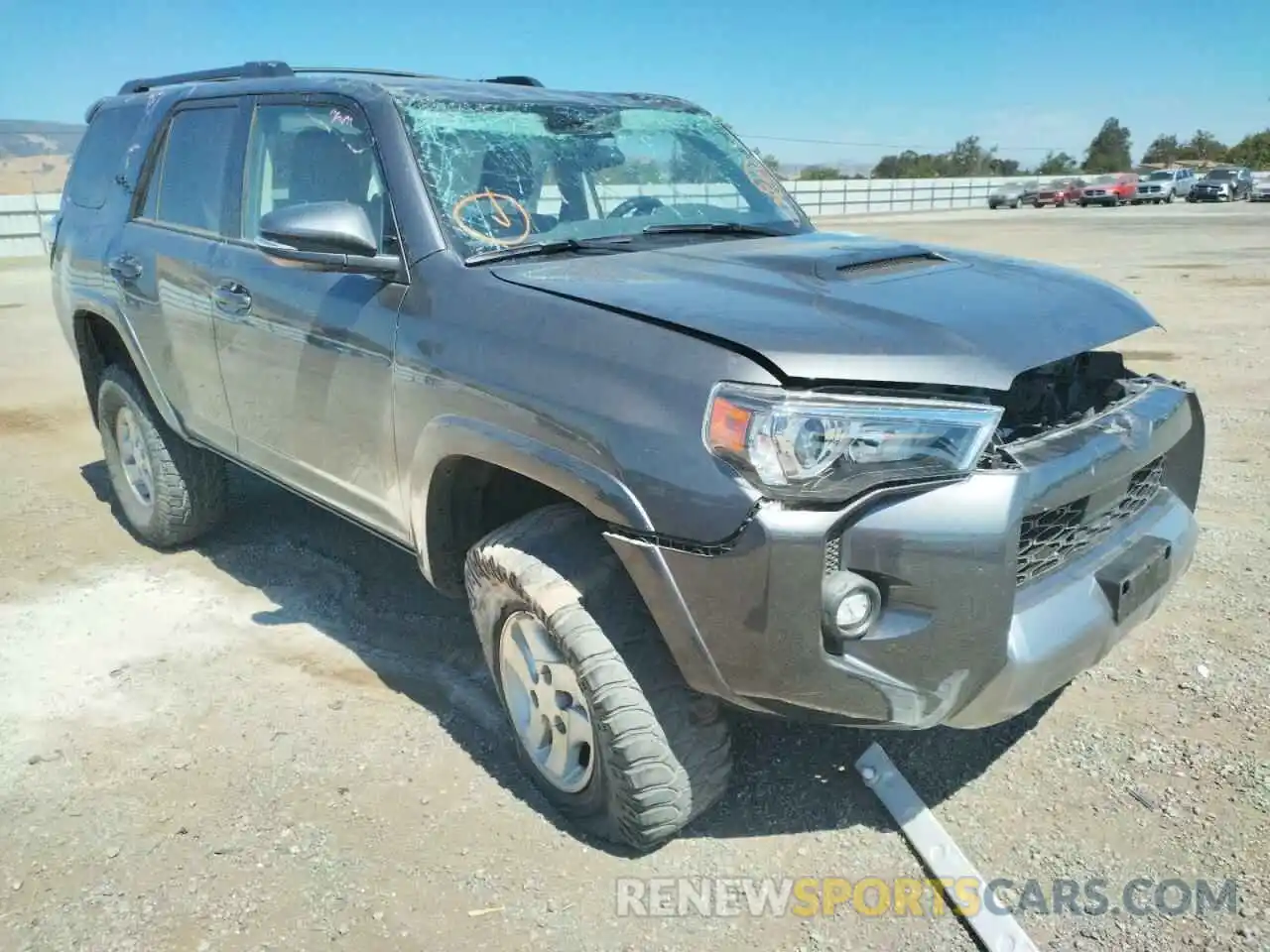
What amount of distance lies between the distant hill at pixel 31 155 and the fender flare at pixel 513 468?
20.3 metres

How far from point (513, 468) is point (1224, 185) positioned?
4926cm

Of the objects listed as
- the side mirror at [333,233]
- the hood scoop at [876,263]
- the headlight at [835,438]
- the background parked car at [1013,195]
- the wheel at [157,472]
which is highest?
the side mirror at [333,233]

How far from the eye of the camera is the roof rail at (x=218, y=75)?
12.9 ft

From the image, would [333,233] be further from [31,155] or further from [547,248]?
[31,155]

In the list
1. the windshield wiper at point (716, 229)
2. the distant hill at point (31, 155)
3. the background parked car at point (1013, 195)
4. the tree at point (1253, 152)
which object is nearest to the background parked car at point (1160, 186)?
the background parked car at point (1013, 195)

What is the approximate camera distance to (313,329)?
126 inches

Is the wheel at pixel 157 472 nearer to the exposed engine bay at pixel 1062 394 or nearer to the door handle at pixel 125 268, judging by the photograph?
the door handle at pixel 125 268

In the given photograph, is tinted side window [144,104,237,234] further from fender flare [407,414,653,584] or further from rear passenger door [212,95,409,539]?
fender flare [407,414,653,584]

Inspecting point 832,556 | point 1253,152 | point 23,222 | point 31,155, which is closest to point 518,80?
point 832,556

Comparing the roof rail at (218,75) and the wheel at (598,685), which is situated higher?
the roof rail at (218,75)

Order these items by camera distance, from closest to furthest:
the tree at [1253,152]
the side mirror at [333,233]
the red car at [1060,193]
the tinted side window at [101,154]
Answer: the side mirror at [333,233]
the tinted side window at [101,154]
the red car at [1060,193]
the tree at [1253,152]

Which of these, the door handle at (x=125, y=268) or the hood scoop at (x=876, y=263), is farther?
the door handle at (x=125, y=268)

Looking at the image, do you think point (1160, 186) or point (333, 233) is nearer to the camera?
point (333, 233)

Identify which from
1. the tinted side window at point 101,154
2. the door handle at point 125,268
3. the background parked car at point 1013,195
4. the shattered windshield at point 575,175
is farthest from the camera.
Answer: the background parked car at point 1013,195
